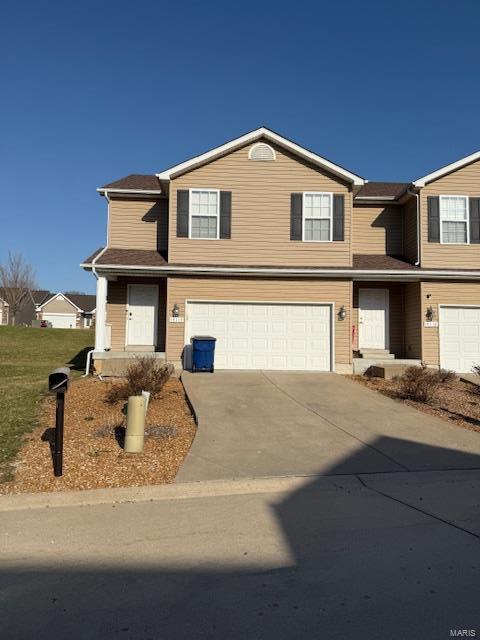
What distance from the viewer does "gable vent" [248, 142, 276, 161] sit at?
14766mm

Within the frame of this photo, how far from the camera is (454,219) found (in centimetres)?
1512

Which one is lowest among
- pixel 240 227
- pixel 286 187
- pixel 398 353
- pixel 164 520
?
pixel 164 520

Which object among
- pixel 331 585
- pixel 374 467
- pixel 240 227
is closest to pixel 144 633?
pixel 331 585

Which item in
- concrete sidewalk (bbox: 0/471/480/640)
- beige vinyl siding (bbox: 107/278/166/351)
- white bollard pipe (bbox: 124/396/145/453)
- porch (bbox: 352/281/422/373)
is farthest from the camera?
porch (bbox: 352/281/422/373)

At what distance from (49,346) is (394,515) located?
24.6 metres

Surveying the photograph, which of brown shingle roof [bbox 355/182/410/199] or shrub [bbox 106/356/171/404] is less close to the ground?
brown shingle roof [bbox 355/182/410/199]

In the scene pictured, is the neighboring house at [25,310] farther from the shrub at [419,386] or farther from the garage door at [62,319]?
the shrub at [419,386]

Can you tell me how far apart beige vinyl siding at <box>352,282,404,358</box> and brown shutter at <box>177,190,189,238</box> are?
234 inches

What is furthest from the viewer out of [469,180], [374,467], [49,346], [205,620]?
[49,346]

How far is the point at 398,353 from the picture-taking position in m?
15.9

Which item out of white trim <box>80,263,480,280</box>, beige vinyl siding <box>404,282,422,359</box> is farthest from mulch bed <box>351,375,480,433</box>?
white trim <box>80,263,480,280</box>

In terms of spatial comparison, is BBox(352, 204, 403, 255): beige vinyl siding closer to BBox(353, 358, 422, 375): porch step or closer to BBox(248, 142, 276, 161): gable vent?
BBox(248, 142, 276, 161): gable vent

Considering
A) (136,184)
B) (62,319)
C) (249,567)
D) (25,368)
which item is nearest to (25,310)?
(62,319)

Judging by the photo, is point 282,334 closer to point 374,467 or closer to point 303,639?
point 374,467
